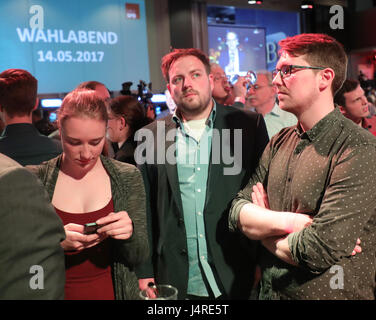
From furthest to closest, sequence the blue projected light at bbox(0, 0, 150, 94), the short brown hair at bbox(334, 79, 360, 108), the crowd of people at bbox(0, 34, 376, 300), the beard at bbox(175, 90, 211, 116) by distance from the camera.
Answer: the blue projected light at bbox(0, 0, 150, 94) → the short brown hair at bbox(334, 79, 360, 108) → the beard at bbox(175, 90, 211, 116) → the crowd of people at bbox(0, 34, 376, 300)

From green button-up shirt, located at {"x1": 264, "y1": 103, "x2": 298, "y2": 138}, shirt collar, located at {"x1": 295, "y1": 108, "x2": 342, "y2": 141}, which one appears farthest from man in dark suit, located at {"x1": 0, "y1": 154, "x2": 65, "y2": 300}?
green button-up shirt, located at {"x1": 264, "y1": 103, "x2": 298, "y2": 138}

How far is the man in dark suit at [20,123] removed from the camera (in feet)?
7.16

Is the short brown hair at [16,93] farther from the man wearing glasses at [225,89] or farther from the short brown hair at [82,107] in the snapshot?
the man wearing glasses at [225,89]

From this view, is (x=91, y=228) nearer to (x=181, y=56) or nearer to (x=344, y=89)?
(x=181, y=56)

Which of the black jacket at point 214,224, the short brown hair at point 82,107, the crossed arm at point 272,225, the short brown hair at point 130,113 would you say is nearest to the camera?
the crossed arm at point 272,225

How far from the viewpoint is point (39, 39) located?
7719 mm

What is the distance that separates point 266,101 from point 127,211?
101 inches

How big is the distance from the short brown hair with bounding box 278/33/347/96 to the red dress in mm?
1006

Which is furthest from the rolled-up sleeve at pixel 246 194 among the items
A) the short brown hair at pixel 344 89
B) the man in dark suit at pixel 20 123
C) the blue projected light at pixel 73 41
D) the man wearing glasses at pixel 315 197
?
the blue projected light at pixel 73 41

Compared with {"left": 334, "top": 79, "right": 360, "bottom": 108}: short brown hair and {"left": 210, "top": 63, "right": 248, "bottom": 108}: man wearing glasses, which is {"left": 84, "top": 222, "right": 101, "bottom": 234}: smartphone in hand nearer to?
{"left": 334, "top": 79, "right": 360, "bottom": 108}: short brown hair

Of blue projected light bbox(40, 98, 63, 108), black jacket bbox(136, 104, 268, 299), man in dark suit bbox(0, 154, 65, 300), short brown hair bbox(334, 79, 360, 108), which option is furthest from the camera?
blue projected light bbox(40, 98, 63, 108)

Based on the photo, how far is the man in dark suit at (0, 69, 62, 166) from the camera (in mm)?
2182

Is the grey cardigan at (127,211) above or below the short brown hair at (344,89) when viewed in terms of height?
below
